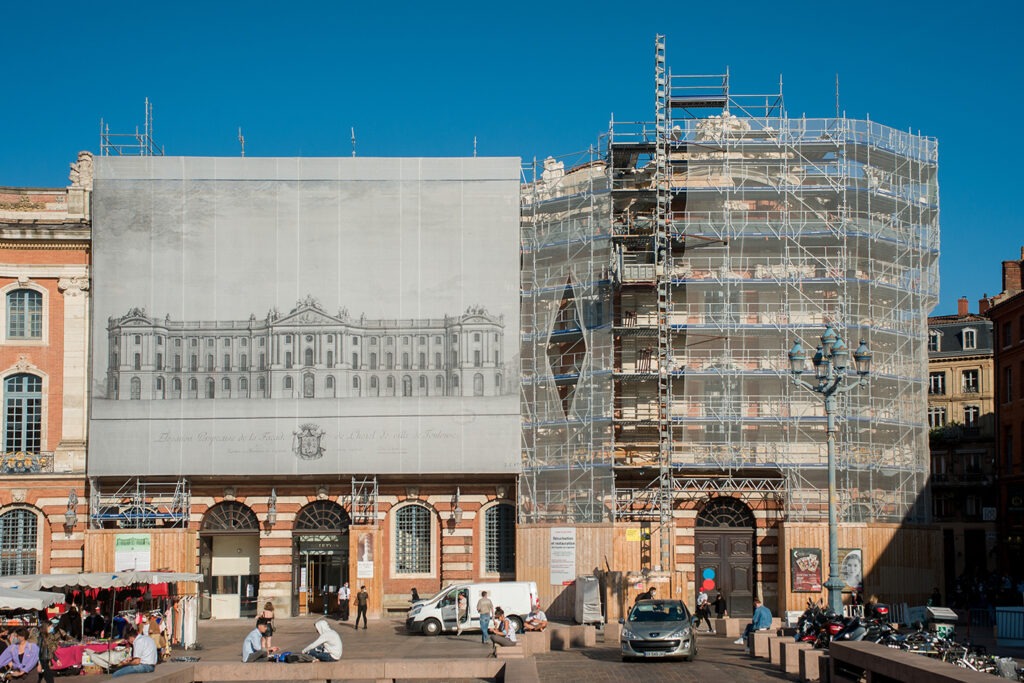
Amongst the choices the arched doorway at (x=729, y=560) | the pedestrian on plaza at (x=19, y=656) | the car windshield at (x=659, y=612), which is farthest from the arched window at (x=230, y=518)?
the pedestrian on plaza at (x=19, y=656)

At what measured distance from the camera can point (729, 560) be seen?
5075 cm

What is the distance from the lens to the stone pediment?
173 feet

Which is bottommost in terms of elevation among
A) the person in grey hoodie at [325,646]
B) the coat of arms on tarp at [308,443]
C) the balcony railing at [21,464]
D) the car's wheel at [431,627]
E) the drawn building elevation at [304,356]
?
the car's wheel at [431,627]

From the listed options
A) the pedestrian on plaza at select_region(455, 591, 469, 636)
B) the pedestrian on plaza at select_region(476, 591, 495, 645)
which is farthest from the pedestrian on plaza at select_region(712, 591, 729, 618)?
the pedestrian on plaza at select_region(476, 591, 495, 645)

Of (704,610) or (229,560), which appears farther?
(229,560)

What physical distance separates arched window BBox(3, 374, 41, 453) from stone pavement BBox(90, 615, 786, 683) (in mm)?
9902

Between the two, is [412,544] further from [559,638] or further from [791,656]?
[791,656]

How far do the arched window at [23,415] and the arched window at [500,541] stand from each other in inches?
682

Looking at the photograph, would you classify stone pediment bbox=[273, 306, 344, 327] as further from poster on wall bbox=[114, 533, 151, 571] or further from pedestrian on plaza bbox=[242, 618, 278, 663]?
pedestrian on plaza bbox=[242, 618, 278, 663]

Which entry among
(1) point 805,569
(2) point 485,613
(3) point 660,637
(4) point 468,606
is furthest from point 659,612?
(1) point 805,569

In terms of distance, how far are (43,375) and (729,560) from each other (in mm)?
26750

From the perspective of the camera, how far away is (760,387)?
51000mm

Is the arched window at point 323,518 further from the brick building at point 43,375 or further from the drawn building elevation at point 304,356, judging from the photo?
the brick building at point 43,375

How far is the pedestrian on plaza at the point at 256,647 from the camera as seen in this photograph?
29031 millimetres
